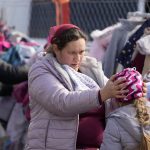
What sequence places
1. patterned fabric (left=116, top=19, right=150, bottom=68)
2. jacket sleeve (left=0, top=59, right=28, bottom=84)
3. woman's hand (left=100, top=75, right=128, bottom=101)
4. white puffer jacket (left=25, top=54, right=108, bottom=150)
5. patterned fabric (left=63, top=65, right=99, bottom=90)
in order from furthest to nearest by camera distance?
jacket sleeve (left=0, top=59, right=28, bottom=84)
patterned fabric (left=116, top=19, right=150, bottom=68)
patterned fabric (left=63, top=65, right=99, bottom=90)
white puffer jacket (left=25, top=54, right=108, bottom=150)
woman's hand (left=100, top=75, right=128, bottom=101)

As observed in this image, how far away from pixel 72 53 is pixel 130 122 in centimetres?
55

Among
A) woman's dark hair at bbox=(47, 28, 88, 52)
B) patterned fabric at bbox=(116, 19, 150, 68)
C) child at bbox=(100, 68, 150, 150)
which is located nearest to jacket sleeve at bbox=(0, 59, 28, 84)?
patterned fabric at bbox=(116, 19, 150, 68)

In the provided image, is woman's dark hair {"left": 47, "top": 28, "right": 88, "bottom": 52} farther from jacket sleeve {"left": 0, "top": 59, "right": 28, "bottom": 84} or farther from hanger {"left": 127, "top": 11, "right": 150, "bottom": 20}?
jacket sleeve {"left": 0, "top": 59, "right": 28, "bottom": 84}

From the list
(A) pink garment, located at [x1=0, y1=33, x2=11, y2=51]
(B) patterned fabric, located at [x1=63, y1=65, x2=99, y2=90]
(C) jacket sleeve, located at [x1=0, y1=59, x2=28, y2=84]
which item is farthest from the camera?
(A) pink garment, located at [x1=0, y1=33, x2=11, y2=51]

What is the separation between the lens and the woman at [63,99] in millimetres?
3281

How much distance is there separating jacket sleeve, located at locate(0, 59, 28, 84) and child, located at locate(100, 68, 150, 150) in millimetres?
2205

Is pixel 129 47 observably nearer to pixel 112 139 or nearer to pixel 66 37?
pixel 66 37

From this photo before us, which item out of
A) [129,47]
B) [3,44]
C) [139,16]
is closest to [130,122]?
[129,47]

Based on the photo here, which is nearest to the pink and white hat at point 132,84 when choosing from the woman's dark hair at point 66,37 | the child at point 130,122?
the child at point 130,122

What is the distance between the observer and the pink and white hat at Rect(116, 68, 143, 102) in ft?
10.4

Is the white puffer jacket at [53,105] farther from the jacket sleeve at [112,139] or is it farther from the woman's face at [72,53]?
the jacket sleeve at [112,139]

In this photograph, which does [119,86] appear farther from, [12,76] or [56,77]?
[12,76]

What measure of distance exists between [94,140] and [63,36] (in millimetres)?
661

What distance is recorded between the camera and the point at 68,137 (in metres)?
3.36
